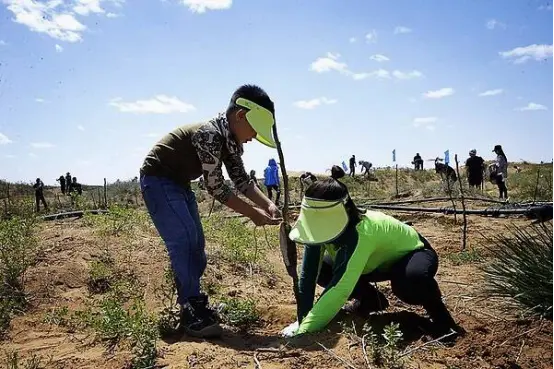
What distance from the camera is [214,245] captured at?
6.34m

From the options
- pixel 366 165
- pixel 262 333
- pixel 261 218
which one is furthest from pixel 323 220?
pixel 366 165

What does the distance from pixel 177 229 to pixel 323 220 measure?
89cm

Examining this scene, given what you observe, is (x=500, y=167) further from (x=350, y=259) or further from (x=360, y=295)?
(x=350, y=259)

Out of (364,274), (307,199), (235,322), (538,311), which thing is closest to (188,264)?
(235,322)

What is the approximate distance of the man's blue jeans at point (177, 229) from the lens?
3111mm

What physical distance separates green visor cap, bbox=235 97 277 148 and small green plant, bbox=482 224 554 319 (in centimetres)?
170

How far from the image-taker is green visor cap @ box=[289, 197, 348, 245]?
291cm

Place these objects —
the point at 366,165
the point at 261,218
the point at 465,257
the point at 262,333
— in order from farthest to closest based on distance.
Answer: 1. the point at 366,165
2. the point at 465,257
3. the point at 262,333
4. the point at 261,218

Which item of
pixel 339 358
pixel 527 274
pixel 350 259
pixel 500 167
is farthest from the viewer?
pixel 500 167

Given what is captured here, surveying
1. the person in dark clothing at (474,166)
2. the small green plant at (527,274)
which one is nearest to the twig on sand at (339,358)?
the small green plant at (527,274)

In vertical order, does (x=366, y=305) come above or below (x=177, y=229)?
below

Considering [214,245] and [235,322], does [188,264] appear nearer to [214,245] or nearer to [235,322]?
[235,322]

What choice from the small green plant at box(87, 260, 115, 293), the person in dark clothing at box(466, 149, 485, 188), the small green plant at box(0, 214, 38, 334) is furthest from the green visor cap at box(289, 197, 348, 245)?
the person in dark clothing at box(466, 149, 485, 188)

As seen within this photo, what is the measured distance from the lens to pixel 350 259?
2.87 m
